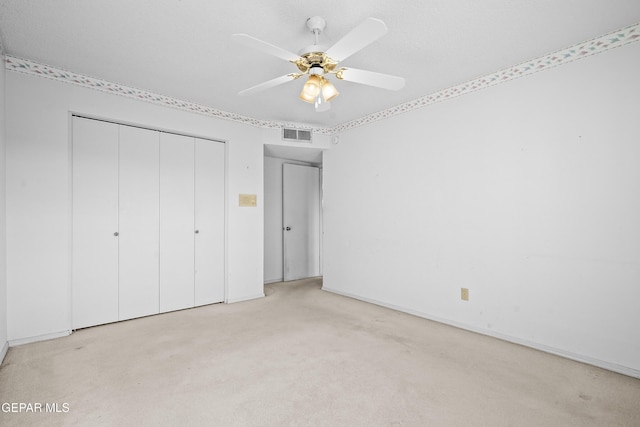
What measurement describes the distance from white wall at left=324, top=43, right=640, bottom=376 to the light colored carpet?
0.32m

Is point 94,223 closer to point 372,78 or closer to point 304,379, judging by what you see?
point 304,379

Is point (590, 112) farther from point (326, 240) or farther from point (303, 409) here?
point (326, 240)

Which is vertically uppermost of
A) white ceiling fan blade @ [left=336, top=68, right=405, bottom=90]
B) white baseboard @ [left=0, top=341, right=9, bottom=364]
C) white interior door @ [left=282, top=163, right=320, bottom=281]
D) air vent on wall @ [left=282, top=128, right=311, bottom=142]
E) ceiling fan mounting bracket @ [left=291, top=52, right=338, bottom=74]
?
air vent on wall @ [left=282, top=128, right=311, bottom=142]

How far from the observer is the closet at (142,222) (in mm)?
2951

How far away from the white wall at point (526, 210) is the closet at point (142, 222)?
2.18 meters

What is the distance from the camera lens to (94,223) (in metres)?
2.99

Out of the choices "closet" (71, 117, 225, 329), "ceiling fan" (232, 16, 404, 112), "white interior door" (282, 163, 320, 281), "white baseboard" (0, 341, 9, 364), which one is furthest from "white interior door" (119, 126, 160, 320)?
"white interior door" (282, 163, 320, 281)

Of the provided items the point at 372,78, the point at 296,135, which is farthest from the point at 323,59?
the point at 296,135

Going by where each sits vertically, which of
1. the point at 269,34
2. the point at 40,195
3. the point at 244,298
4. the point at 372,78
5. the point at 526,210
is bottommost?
the point at 244,298

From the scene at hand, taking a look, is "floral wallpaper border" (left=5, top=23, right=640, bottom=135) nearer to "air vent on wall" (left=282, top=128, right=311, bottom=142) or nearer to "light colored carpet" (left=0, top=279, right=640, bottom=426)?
"air vent on wall" (left=282, top=128, right=311, bottom=142)

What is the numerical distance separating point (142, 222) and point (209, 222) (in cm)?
76

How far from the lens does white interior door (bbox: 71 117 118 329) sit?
2902 mm

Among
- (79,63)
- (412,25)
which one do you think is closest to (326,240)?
(412,25)

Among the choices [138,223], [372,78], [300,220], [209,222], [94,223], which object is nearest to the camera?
[372,78]
